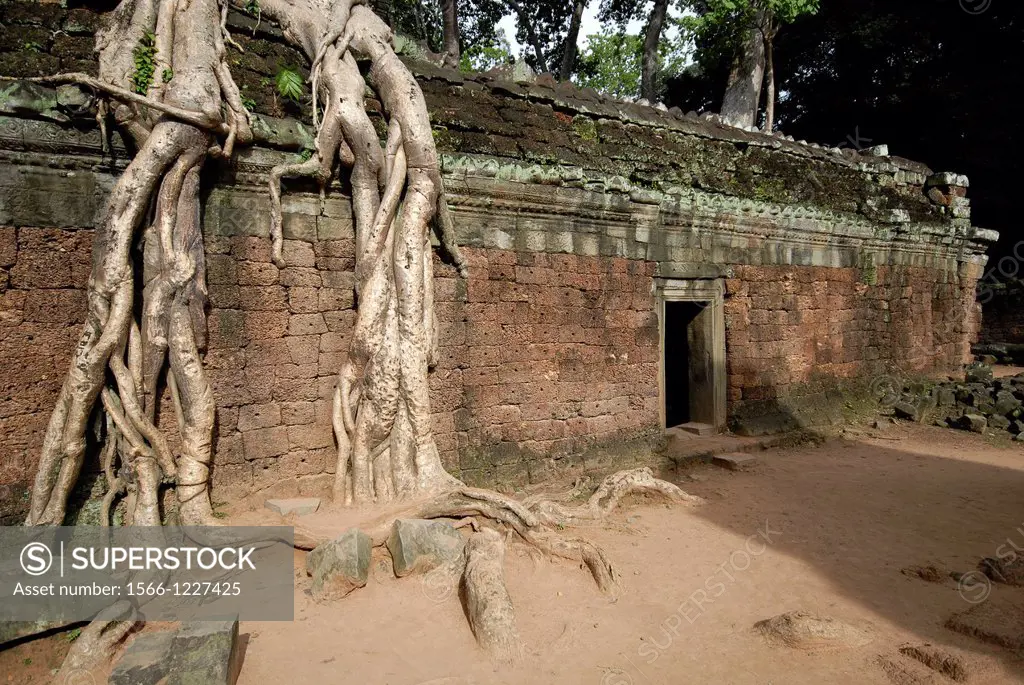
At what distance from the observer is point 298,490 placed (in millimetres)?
4766

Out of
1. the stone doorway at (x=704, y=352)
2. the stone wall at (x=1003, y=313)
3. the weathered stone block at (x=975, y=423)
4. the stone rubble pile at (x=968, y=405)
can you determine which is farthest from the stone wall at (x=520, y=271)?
the stone wall at (x=1003, y=313)

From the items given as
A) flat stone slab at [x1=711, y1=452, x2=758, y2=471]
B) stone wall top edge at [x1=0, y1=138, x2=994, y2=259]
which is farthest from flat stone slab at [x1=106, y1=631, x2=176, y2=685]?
flat stone slab at [x1=711, y1=452, x2=758, y2=471]

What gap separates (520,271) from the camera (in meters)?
5.92

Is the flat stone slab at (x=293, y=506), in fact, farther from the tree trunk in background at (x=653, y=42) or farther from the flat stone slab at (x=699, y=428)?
the tree trunk in background at (x=653, y=42)

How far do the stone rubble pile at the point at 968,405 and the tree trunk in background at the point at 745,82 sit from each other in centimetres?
897

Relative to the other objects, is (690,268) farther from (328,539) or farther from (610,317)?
(328,539)

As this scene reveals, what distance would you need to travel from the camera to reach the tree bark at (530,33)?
20.6m

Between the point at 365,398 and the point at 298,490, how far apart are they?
913mm

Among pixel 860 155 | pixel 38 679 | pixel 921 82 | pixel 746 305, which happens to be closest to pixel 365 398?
pixel 38 679

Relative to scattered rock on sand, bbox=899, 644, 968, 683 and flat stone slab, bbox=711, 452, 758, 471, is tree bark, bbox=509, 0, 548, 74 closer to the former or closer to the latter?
flat stone slab, bbox=711, 452, 758, 471

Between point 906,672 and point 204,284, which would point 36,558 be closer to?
point 204,284

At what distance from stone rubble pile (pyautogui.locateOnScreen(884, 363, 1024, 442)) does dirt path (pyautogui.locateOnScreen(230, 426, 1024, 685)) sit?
3.03 meters

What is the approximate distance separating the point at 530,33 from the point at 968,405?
17.9 metres

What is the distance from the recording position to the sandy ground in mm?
3092
